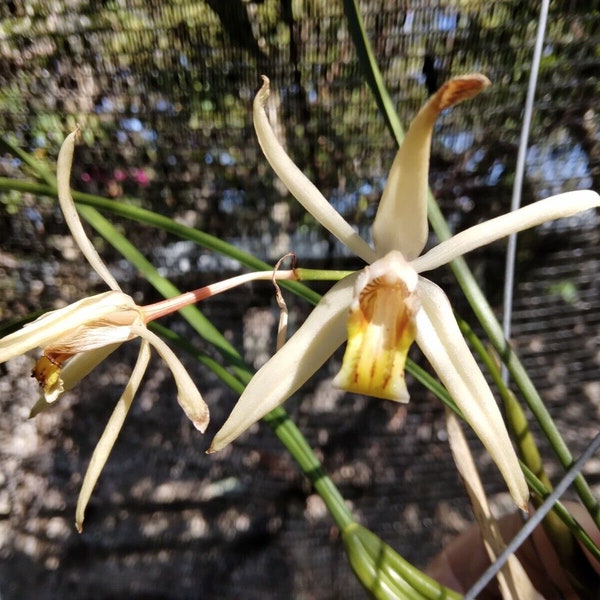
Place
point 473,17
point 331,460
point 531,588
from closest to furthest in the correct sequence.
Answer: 1. point 531,588
2. point 473,17
3. point 331,460

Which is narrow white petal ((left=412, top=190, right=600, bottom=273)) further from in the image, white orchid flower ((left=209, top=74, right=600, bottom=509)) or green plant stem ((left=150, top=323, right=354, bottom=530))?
green plant stem ((left=150, top=323, right=354, bottom=530))

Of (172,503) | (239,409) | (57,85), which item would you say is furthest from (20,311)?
(239,409)

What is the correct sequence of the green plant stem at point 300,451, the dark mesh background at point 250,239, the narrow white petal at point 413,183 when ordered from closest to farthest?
1. the narrow white petal at point 413,183
2. the green plant stem at point 300,451
3. the dark mesh background at point 250,239

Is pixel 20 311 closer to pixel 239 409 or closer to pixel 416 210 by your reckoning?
pixel 239 409

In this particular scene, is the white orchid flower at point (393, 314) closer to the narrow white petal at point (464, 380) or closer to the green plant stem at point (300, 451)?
the narrow white petal at point (464, 380)

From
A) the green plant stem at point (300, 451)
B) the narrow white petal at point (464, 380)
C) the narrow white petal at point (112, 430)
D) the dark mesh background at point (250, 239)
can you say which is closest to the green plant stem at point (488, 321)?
the narrow white petal at point (464, 380)
